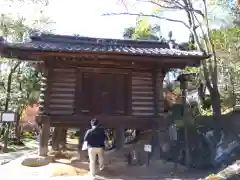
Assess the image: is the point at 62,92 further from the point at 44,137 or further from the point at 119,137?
the point at 119,137

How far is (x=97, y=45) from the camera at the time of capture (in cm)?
1449

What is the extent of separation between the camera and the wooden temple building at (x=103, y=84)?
13.3 m

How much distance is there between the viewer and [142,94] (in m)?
14.4

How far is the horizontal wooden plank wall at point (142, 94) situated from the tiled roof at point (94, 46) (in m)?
1.25

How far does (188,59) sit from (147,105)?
2.75 metres

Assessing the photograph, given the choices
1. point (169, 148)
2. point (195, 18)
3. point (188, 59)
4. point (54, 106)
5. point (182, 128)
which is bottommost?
point (169, 148)

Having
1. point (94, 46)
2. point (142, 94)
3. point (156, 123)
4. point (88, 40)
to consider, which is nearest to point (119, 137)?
point (156, 123)

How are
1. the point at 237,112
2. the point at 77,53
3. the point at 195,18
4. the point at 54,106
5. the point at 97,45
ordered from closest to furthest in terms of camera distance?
the point at 77,53 < the point at 54,106 < the point at 97,45 < the point at 195,18 < the point at 237,112

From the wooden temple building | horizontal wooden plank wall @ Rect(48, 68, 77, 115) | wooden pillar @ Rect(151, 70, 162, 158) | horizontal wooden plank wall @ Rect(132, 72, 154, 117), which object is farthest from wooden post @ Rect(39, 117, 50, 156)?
wooden pillar @ Rect(151, 70, 162, 158)

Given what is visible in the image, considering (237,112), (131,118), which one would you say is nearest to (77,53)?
(131,118)

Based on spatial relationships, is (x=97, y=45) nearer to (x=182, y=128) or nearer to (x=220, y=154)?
(x=182, y=128)

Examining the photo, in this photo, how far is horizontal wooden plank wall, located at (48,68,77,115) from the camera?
1359cm

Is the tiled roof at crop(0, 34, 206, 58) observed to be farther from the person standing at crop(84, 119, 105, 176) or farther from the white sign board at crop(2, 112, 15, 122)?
the white sign board at crop(2, 112, 15, 122)

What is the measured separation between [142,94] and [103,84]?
1.81 meters
